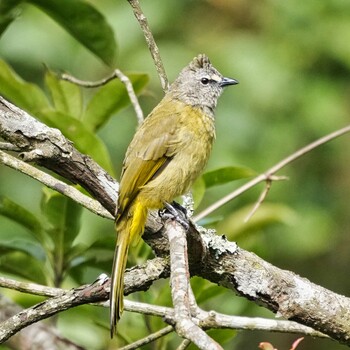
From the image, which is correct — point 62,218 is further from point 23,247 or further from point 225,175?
point 225,175

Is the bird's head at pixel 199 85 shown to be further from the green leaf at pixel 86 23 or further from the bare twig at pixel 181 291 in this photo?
the bare twig at pixel 181 291

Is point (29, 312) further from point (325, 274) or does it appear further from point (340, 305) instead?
point (325, 274)

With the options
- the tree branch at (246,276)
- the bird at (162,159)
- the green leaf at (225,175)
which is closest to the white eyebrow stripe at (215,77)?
the bird at (162,159)

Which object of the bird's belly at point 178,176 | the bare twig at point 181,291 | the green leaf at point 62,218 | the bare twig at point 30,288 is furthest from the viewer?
the green leaf at point 62,218

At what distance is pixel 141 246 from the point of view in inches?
128

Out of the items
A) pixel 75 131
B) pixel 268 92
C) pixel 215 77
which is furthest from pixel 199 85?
pixel 268 92

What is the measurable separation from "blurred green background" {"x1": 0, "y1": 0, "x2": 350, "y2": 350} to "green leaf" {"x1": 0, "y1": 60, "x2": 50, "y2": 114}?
1729 mm

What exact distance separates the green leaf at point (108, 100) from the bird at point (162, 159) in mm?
119

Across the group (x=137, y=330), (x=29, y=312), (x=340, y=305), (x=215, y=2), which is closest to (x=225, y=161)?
(x=215, y=2)

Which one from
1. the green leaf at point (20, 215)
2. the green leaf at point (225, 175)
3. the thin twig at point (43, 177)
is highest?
the green leaf at point (225, 175)

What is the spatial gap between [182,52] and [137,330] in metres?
2.53

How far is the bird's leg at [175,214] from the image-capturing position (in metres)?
2.50

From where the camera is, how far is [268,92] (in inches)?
208

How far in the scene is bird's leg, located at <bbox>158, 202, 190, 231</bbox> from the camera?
8.20 ft
